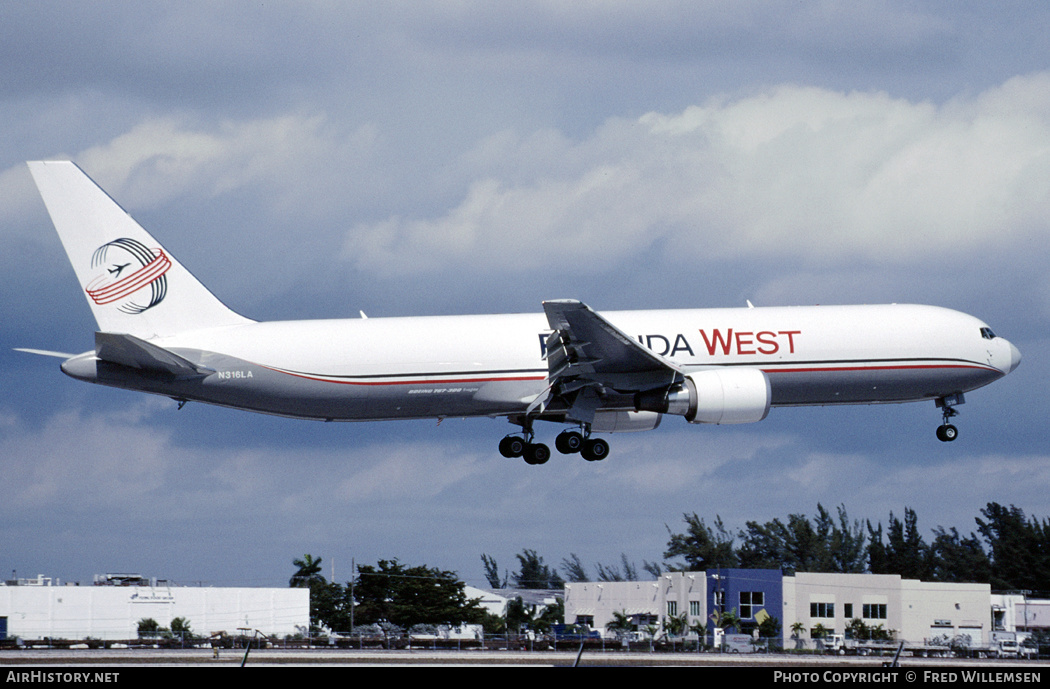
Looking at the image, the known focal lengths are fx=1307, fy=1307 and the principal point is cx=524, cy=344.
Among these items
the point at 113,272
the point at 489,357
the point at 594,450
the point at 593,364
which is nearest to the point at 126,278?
the point at 113,272

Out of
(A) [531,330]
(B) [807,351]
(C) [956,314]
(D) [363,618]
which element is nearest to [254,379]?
(A) [531,330]

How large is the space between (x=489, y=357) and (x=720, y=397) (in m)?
8.62

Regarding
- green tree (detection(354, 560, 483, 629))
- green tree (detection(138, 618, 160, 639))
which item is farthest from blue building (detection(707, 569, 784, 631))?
green tree (detection(138, 618, 160, 639))

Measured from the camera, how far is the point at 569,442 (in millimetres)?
49719

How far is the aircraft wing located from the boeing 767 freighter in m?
0.07

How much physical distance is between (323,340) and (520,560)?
14188 cm

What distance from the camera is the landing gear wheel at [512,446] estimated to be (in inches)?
2008

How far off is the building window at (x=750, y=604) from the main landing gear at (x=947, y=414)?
182 ft

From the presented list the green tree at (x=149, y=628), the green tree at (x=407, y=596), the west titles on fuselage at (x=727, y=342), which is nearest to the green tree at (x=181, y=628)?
the green tree at (x=149, y=628)

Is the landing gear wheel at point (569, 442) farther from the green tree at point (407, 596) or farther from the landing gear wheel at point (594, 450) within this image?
the green tree at point (407, 596)

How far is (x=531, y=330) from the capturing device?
49.4 metres

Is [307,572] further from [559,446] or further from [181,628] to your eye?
[559,446]

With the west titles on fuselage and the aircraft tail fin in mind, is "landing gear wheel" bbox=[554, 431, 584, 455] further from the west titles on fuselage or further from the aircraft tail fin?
the aircraft tail fin
